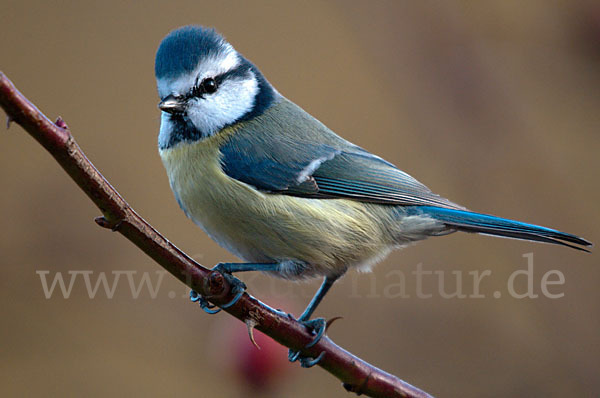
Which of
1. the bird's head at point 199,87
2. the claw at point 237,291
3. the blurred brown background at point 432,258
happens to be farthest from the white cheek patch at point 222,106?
the claw at point 237,291

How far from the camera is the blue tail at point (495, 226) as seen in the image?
68.4 inches

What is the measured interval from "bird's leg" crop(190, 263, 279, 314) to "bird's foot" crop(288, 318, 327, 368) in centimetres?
22

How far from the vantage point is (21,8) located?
3.44 metres

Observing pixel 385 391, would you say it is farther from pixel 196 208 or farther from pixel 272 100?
pixel 272 100

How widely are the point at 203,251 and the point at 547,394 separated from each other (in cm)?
165

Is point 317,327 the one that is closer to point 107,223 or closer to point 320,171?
point 320,171

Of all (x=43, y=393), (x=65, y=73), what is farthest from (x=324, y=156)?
(x=65, y=73)

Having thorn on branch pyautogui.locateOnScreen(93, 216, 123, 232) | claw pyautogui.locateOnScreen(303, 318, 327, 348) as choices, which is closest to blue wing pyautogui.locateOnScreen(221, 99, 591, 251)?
claw pyautogui.locateOnScreen(303, 318, 327, 348)

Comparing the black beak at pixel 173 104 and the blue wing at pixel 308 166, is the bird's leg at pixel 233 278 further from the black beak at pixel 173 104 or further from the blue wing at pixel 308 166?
the black beak at pixel 173 104

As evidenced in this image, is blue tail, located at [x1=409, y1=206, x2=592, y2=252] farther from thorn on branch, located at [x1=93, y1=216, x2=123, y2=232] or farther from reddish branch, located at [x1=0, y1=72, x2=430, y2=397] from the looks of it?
thorn on branch, located at [x1=93, y1=216, x2=123, y2=232]

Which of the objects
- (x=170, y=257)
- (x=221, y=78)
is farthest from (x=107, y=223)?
(x=221, y=78)

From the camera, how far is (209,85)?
197cm

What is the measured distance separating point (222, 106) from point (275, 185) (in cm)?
32

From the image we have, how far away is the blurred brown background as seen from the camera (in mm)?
1972
